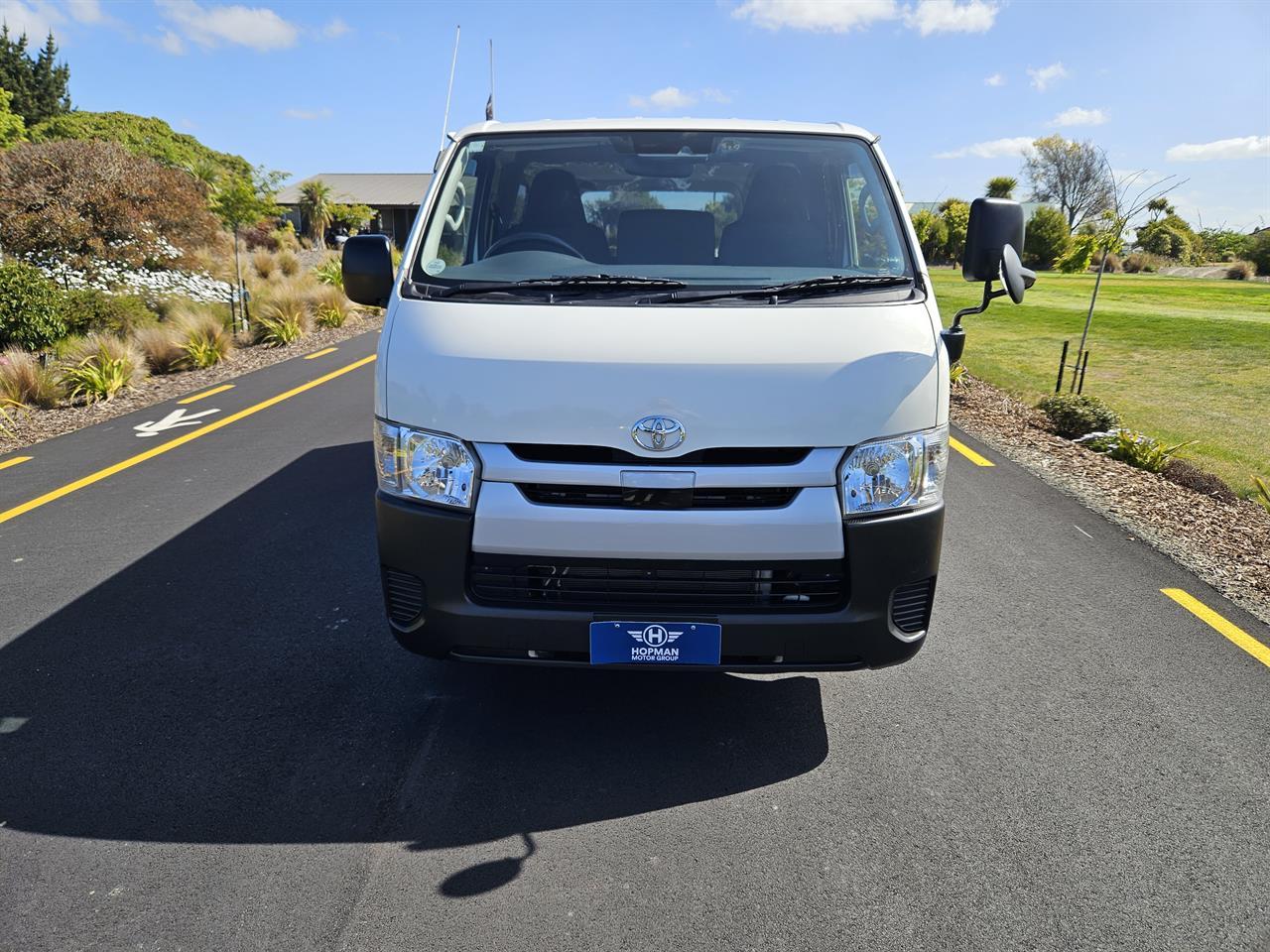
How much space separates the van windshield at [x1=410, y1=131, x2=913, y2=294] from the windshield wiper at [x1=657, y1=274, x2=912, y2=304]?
13 cm

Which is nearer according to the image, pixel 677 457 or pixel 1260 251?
pixel 677 457

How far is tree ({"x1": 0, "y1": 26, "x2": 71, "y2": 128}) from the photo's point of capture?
56.2 meters

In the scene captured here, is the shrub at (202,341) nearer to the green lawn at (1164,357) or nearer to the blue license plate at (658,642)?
the green lawn at (1164,357)

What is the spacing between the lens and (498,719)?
3652mm

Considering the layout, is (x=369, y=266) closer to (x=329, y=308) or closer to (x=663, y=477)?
(x=663, y=477)

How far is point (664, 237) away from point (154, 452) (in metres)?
5.87

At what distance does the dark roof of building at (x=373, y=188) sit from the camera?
6031cm

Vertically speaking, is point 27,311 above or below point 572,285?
below

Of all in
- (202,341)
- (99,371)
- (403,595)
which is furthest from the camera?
(202,341)

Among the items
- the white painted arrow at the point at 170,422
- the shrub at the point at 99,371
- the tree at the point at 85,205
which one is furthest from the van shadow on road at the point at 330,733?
the tree at the point at 85,205

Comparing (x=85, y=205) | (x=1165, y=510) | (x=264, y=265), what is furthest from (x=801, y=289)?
(x=264, y=265)

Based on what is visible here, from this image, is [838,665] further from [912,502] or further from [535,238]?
[535,238]

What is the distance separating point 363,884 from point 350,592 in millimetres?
2339

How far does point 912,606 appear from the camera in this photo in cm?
319
